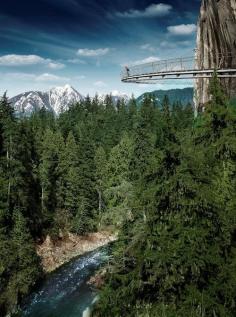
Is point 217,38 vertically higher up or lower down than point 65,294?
higher up

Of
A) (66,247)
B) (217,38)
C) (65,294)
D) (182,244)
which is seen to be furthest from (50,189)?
(182,244)

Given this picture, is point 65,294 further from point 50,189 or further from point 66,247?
point 50,189

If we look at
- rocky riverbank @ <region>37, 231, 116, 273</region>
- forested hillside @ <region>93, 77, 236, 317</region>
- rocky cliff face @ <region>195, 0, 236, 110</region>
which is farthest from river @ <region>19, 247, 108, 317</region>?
forested hillside @ <region>93, 77, 236, 317</region>

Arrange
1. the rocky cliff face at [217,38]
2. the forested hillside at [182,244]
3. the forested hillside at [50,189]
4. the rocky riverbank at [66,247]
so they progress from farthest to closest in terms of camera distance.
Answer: the rocky riverbank at [66,247] < the forested hillside at [50,189] < the rocky cliff face at [217,38] < the forested hillside at [182,244]

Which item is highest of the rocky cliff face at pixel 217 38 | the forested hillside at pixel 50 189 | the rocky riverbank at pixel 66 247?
the rocky cliff face at pixel 217 38

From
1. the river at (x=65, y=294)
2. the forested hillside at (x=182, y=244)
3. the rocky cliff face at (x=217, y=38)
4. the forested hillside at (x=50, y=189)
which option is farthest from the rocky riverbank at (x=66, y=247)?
the forested hillside at (x=182, y=244)

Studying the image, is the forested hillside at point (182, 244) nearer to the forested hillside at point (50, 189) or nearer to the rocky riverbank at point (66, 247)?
the forested hillside at point (50, 189)
